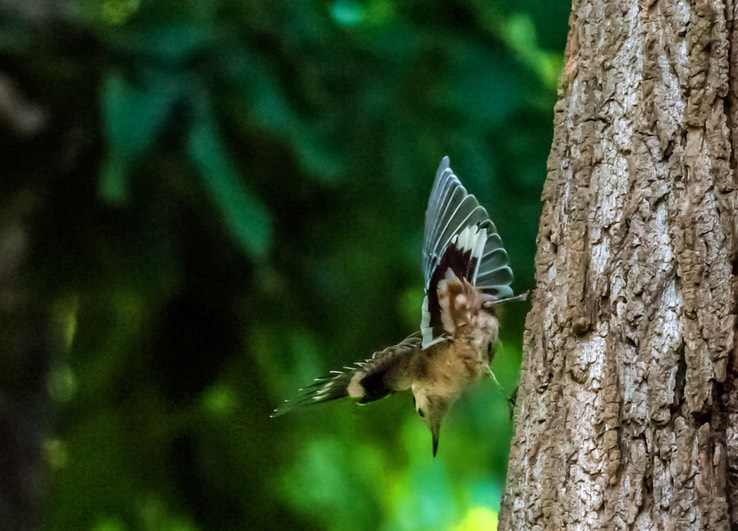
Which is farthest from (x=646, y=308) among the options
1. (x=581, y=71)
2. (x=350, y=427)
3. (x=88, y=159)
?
(x=88, y=159)

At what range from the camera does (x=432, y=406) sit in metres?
1.14

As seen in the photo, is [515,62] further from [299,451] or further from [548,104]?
[299,451]

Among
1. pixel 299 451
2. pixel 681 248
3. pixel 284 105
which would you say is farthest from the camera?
pixel 299 451

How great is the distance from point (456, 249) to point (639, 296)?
0.31m

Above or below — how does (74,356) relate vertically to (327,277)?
below

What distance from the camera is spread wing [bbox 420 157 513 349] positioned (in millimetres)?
1027

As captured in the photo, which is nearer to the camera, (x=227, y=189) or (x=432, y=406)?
(x=432, y=406)

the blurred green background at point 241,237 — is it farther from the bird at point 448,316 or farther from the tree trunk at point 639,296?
the tree trunk at point 639,296

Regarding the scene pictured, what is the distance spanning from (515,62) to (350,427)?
2.18 ft

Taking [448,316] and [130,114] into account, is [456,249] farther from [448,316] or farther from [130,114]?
[130,114]

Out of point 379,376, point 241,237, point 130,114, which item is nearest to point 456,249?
point 379,376

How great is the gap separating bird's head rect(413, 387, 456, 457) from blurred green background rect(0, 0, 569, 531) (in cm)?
16

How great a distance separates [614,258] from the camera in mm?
774

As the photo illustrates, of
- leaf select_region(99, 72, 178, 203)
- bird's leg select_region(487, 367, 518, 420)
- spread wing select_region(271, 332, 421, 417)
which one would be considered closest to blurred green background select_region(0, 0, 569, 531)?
leaf select_region(99, 72, 178, 203)
